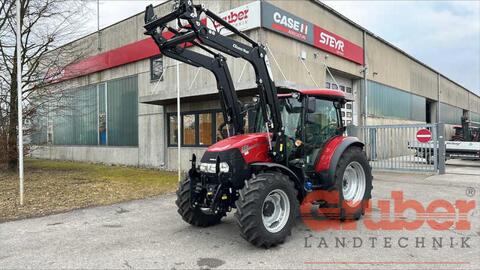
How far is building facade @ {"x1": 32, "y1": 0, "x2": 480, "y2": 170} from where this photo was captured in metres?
12.5

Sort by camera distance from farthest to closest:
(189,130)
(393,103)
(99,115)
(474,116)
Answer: (474,116) < (393,103) < (99,115) < (189,130)

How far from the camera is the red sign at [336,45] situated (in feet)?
46.8

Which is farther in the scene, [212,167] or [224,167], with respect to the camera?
[212,167]

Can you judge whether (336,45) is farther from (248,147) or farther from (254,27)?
(248,147)

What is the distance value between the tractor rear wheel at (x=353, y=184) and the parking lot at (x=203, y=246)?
34cm

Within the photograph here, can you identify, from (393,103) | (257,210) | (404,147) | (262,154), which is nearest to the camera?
(257,210)

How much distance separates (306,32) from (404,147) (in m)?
6.28

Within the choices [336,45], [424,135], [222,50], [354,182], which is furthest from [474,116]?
[222,50]

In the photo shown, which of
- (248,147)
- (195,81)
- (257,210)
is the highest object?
(195,81)

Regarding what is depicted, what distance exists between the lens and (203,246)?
4941mm

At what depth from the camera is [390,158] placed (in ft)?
45.3

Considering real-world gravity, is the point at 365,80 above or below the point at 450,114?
above

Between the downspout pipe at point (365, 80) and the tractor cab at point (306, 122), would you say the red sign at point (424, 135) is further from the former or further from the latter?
the tractor cab at point (306, 122)

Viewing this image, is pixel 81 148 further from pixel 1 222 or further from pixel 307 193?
pixel 307 193
